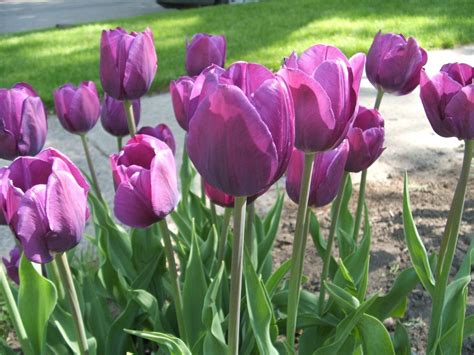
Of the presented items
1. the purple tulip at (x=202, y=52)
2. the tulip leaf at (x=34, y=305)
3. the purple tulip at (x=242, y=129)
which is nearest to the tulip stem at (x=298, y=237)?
the purple tulip at (x=242, y=129)

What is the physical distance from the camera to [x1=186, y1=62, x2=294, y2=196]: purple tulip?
874 millimetres

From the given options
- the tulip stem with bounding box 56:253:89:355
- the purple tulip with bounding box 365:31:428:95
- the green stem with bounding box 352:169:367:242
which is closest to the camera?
the tulip stem with bounding box 56:253:89:355

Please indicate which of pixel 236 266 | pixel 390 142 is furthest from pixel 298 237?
pixel 390 142

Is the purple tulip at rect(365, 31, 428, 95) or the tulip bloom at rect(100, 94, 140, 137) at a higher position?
the purple tulip at rect(365, 31, 428, 95)

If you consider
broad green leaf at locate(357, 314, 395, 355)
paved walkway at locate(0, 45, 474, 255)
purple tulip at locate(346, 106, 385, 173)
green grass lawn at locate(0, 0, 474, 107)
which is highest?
purple tulip at locate(346, 106, 385, 173)

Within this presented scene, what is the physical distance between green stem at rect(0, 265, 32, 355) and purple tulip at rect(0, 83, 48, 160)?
0.86 ft

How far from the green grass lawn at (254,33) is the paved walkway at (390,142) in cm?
75

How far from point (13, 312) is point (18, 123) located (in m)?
0.40

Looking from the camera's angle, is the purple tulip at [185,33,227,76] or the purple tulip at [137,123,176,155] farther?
the purple tulip at [185,33,227,76]

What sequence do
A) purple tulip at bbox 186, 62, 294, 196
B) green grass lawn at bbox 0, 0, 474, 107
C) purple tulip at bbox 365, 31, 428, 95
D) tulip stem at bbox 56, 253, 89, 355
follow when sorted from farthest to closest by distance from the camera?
green grass lawn at bbox 0, 0, 474, 107 < purple tulip at bbox 365, 31, 428, 95 < tulip stem at bbox 56, 253, 89, 355 < purple tulip at bbox 186, 62, 294, 196

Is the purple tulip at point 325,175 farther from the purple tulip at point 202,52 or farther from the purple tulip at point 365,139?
the purple tulip at point 202,52

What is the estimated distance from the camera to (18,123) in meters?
1.50

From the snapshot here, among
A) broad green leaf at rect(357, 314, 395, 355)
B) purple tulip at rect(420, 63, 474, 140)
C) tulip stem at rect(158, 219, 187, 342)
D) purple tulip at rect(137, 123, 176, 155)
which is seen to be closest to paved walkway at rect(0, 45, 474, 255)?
purple tulip at rect(137, 123, 176, 155)

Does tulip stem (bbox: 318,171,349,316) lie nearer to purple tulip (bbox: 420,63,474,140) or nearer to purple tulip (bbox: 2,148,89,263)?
purple tulip (bbox: 420,63,474,140)
